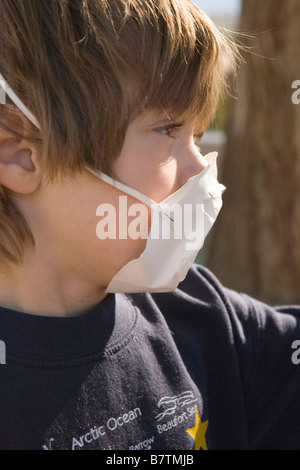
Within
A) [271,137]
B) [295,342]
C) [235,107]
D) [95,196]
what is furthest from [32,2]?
[235,107]

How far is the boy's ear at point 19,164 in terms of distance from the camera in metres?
1.26

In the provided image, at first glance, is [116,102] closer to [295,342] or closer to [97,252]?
[97,252]

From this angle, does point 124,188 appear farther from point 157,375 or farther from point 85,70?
point 157,375

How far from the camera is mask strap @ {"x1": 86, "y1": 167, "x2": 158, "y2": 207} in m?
1.28

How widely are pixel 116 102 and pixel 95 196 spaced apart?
185 mm

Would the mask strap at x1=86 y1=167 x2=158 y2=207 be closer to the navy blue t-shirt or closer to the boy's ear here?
the boy's ear

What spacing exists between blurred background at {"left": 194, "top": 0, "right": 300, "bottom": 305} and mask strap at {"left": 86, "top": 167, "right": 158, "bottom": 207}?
2034mm

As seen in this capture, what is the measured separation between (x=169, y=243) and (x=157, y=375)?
29cm

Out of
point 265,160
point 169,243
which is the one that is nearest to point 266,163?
point 265,160

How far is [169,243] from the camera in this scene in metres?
1.38

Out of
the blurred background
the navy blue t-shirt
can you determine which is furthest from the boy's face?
the blurred background

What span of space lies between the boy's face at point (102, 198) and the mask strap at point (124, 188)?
0.01 meters

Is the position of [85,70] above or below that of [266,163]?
above

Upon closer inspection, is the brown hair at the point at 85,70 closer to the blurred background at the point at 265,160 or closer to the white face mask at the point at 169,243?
the white face mask at the point at 169,243
